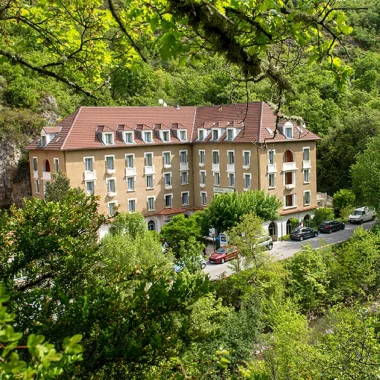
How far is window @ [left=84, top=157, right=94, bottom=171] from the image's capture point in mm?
31656

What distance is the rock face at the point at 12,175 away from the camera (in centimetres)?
3653

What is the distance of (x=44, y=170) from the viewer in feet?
109

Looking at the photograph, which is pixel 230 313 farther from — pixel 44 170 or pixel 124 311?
pixel 44 170

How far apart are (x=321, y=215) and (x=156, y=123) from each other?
14.2 m

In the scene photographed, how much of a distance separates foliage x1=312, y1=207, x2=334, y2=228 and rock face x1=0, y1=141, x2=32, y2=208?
22255 millimetres

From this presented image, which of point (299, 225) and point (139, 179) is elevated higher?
point (139, 179)

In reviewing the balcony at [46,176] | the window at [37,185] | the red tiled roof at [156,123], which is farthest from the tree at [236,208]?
the window at [37,185]

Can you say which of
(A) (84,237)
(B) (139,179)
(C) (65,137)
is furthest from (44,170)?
(A) (84,237)

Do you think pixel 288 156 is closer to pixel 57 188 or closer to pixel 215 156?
pixel 215 156

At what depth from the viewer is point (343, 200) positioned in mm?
35219

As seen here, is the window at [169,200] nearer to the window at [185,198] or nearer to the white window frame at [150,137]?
the window at [185,198]

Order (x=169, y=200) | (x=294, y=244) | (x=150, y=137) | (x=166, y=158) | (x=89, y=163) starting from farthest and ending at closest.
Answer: (x=169, y=200), (x=166, y=158), (x=150, y=137), (x=89, y=163), (x=294, y=244)

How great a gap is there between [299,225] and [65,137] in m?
17.6

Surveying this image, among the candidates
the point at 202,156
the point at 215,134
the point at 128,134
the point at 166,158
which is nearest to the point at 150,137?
the point at 128,134
